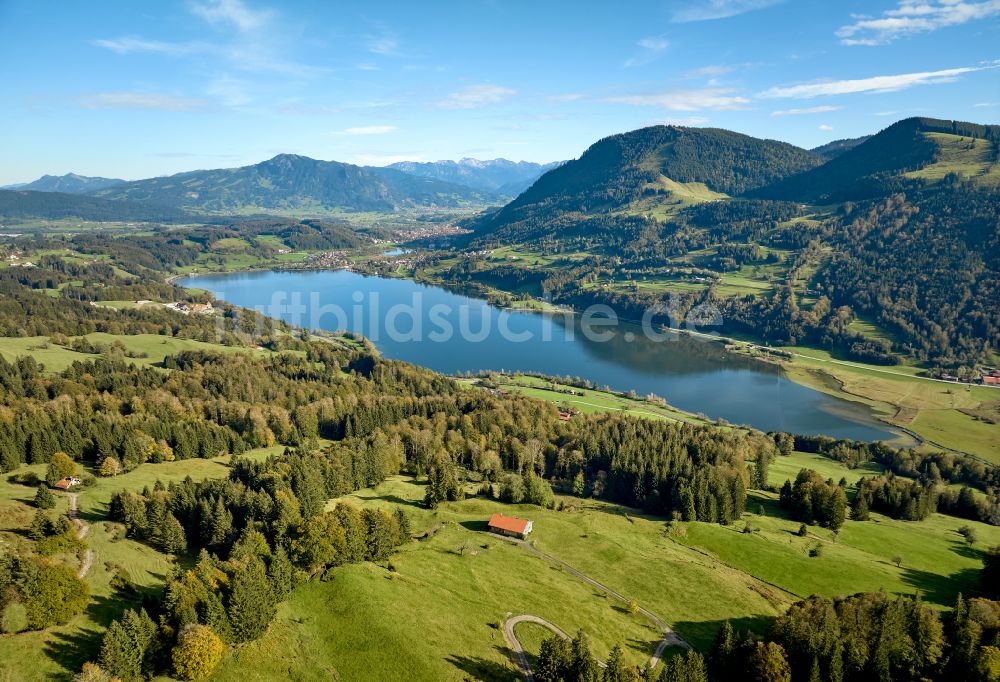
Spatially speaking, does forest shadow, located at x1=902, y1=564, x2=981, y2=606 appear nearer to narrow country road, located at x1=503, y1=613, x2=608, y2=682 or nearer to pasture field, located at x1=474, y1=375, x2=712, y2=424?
narrow country road, located at x1=503, y1=613, x2=608, y2=682

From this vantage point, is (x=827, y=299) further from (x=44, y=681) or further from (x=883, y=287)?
(x=44, y=681)

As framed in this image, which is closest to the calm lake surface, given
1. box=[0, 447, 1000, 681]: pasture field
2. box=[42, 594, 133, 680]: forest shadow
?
box=[0, 447, 1000, 681]: pasture field

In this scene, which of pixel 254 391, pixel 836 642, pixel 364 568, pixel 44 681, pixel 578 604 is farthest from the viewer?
pixel 254 391

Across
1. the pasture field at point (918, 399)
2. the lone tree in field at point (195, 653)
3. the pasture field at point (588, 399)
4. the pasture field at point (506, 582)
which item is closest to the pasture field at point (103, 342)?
the pasture field at point (506, 582)

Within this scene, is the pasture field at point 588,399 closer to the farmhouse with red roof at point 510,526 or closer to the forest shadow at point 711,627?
the farmhouse with red roof at point 510,526

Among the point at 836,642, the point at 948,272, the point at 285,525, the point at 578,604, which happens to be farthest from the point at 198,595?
the point at 948,272

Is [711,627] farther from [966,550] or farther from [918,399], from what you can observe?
[918,399]
